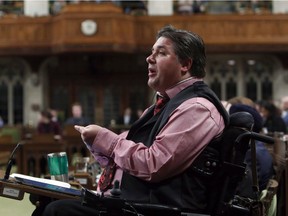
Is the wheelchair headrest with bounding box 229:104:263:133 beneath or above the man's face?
beneath

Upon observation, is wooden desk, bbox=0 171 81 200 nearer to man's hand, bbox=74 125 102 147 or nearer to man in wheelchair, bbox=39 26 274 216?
man in wheelchair, bbox=39 26 274 216

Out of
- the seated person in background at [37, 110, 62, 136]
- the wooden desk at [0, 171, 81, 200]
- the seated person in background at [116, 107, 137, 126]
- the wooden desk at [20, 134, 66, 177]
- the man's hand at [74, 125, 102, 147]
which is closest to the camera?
the wooden desk at [0, 171, 81, 200]

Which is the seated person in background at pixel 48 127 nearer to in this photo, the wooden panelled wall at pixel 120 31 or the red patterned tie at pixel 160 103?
the wooden panelled wall at pixel 120 31

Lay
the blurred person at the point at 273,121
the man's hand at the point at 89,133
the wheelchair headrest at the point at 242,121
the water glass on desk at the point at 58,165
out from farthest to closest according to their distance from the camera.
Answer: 1. the blurred person at the point at 273,121
2. the water glass on desk at the point at 58,165
3. the wheelchair headrest at the point at 242,121
4. the man's hand at the point at 89,133

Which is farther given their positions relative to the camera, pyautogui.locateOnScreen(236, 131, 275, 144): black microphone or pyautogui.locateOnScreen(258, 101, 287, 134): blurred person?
pyautogui.locateOnScreen(258, 101, 287, 134): blurred person

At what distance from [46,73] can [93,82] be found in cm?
151

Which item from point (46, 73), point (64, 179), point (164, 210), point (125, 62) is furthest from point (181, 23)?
point (164, 210)

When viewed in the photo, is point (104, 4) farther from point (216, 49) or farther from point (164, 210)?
point (164, 210)

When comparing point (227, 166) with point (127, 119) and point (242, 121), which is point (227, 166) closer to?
point (242, 121)

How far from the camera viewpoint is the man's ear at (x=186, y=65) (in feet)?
11.1

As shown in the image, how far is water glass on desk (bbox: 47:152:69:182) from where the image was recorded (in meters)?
4.29

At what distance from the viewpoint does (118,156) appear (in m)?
3.19

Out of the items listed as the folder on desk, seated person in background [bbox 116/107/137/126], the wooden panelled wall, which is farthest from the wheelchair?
the wooden panelled wall

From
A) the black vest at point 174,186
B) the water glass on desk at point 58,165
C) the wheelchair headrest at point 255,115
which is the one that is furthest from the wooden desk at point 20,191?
the wheelchair headrest at point 255,115
